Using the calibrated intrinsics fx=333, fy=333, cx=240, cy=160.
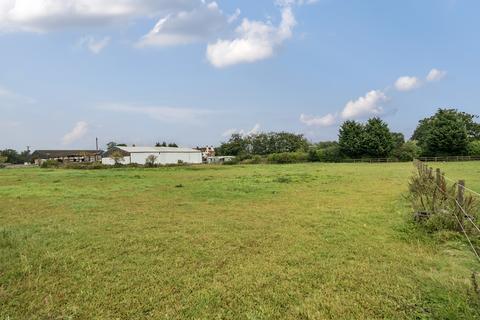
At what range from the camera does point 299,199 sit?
470 inches

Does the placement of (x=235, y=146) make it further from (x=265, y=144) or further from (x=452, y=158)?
(x=452, y=158)

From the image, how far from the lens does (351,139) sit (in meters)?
53.1

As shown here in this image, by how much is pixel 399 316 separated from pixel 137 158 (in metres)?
58.8

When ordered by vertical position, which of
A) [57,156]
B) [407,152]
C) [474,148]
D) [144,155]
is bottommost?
[407,152]

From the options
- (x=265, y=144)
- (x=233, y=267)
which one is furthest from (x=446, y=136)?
(x=233, y=267)

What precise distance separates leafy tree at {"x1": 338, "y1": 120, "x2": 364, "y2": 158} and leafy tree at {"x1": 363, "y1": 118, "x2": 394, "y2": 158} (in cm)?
88

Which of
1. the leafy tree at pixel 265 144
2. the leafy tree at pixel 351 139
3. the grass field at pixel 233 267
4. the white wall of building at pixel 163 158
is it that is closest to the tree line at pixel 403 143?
the leafy tree at pixel 351 139

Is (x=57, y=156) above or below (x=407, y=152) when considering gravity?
above

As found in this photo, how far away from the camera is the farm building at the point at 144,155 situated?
5641 centimetres

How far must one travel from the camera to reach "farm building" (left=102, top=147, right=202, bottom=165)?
56406mm

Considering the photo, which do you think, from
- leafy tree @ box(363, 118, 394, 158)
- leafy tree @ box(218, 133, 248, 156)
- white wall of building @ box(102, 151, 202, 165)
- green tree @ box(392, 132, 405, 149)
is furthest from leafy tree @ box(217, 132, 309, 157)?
leafy tree @ box(363, 118, 394, 158)

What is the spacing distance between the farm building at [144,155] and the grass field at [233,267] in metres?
45.4

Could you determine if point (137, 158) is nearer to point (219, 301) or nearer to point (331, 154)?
point (331, 154)

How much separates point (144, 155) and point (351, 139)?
3560cm
